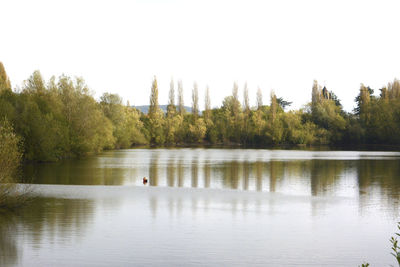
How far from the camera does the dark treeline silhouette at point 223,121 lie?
181ft

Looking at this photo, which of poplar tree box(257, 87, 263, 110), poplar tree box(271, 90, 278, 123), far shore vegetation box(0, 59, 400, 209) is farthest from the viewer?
poplar tree box(257, 87, 263, 110)

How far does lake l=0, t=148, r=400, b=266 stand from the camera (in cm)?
1091

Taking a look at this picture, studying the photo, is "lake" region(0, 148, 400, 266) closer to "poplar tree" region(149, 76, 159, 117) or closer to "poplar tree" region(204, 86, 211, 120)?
"poplar tree" region(149, 76, 159, 117)

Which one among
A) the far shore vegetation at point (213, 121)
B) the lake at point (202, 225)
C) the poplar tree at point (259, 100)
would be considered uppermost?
Answer: the poplar tree at point (259, 100)

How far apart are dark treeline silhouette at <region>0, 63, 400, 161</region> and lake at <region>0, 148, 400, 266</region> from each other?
31025 mm

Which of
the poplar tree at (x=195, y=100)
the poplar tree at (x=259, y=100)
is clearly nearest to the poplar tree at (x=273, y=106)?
Answer: the poplar tree at (x=259, y=100)

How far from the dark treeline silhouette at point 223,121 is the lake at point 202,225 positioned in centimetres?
3102

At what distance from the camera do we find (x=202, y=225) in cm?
1453

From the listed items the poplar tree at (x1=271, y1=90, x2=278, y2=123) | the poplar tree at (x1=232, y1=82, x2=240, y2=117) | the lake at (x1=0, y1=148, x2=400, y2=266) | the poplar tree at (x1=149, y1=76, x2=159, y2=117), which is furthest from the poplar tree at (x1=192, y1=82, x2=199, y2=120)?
the lake at (x1=0, y1=148, x2=400, y2=266)

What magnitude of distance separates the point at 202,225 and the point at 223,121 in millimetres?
96802

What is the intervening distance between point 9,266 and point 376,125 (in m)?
94.0

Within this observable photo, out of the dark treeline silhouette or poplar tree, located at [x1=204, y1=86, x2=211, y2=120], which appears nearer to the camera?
the dark treeline silhouette

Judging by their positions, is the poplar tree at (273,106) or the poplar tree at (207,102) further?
the poplar tree at (207,102)

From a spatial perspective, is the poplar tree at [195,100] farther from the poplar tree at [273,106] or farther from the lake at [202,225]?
the lake at [202,225]
